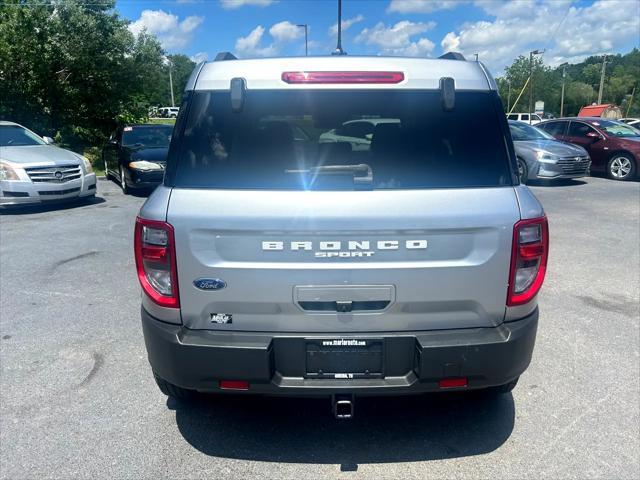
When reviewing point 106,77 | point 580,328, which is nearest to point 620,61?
point 106,77

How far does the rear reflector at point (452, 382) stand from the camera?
2539 mm

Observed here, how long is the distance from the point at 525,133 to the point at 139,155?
998 cm

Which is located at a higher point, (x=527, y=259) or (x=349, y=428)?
(x=527, y=259)

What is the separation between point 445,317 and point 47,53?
18476 millimetres

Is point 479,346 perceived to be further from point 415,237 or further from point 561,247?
point 561,247

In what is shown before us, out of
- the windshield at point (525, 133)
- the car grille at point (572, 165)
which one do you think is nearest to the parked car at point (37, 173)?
the windshield at point (525, 133)

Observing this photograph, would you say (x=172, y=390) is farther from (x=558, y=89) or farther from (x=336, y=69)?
(x=558, y=89)

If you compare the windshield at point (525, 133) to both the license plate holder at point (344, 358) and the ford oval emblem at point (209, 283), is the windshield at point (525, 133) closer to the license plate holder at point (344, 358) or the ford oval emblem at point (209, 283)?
the license plate holder at point (344, 358)

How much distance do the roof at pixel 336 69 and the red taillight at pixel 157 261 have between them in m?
0.74

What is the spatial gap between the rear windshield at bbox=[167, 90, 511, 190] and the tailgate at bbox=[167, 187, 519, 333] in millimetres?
101

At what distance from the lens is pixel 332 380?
99.8 inches

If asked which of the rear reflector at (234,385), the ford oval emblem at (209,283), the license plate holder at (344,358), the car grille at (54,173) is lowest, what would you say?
the car grille at (54,173)

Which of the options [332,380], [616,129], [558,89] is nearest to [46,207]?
[332,380]

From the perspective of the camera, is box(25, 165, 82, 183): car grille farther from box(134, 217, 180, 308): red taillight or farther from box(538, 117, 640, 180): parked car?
box(538, 117, 640, 180): parked car
